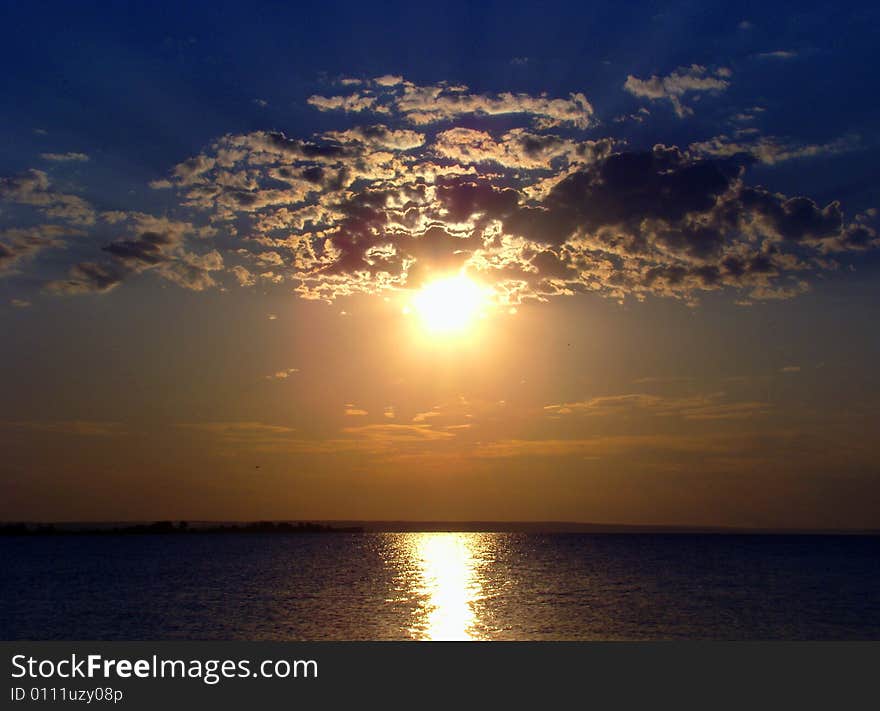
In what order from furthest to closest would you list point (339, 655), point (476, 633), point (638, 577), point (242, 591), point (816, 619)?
point (638, 577) < point (242, 591) < point (816, 619) < point (476, 633) < point (339, 655)

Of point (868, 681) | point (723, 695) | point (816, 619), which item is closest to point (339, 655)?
point (723, 695)

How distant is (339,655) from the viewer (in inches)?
1361

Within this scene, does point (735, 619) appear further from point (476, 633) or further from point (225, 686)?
point (225, 686)

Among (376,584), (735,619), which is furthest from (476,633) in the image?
(376,584)

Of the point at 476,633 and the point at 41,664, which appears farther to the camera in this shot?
Result: the point at 476,633

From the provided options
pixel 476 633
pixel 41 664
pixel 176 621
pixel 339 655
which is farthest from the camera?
pixel 176 621

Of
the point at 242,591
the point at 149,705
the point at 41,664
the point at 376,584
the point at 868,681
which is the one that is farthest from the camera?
the point at 376,584

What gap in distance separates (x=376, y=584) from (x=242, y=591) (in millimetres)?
16063

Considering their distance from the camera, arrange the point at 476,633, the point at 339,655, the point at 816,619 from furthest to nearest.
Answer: the point at 816,619
the point at 476,633
the point at 339,655

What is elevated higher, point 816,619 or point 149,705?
point 149,705

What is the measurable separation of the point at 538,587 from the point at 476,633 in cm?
3935

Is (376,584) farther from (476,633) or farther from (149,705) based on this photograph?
(149,705)

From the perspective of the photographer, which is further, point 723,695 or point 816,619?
point 816,619

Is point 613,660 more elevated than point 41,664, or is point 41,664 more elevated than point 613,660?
point 41,664
